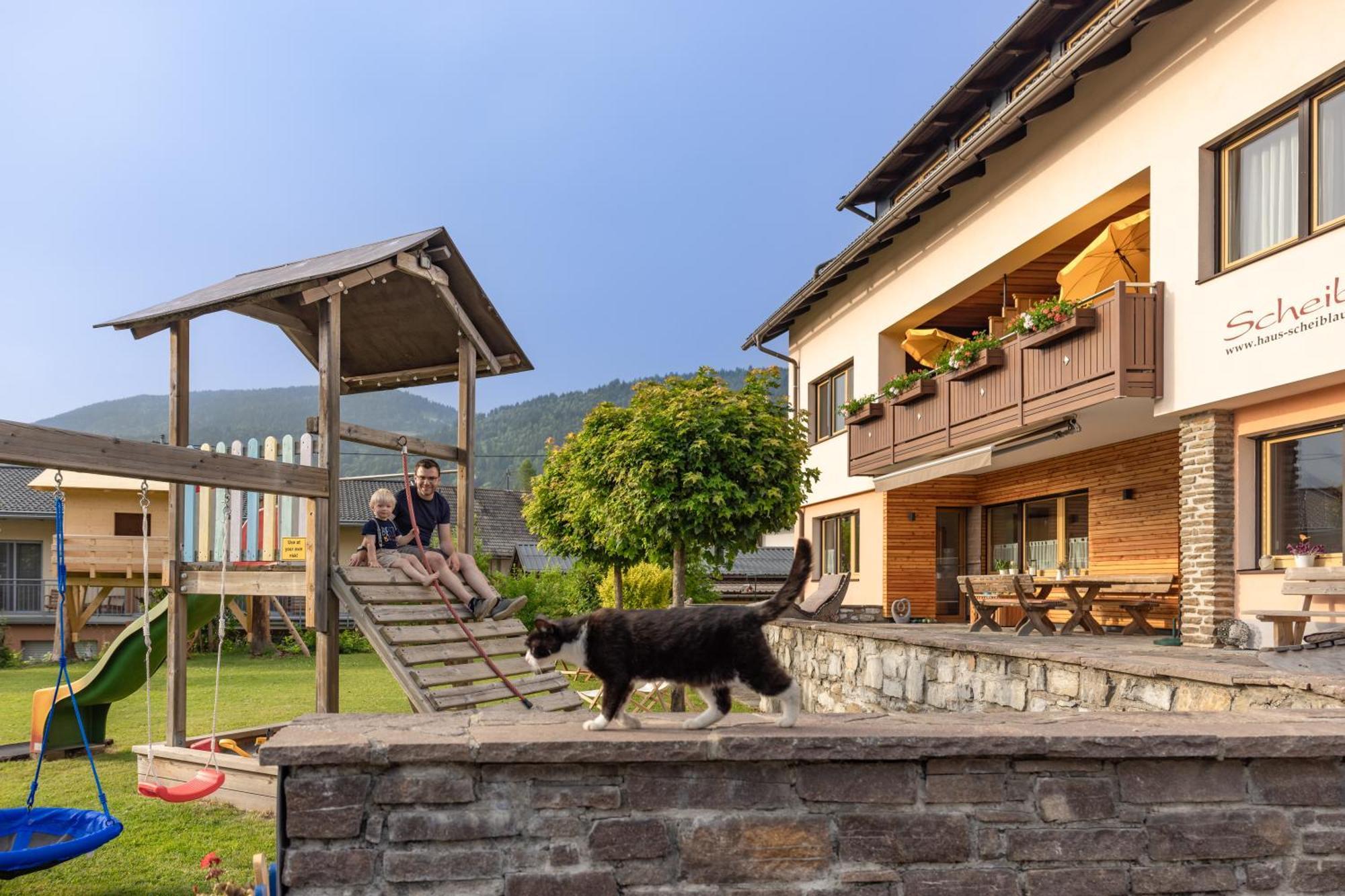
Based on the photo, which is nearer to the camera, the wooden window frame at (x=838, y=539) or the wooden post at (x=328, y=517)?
the wooden post at (x=328, y=517)

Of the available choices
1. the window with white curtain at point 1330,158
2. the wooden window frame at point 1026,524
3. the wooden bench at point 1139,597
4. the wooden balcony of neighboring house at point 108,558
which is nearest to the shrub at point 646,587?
the wooden window frame at point 1026,524

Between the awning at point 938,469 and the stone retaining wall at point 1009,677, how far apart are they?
2.42 metres

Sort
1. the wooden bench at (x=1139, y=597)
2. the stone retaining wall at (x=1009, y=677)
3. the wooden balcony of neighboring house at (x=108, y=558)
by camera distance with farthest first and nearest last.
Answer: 1. the wooden balcony of neighboring house at (x=108, y=558)
2. the wooden bench at (x=1139, y=597)
3. the stone retaining wall at (x=1009, y=677)

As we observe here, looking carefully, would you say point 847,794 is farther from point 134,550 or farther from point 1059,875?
point 134,550

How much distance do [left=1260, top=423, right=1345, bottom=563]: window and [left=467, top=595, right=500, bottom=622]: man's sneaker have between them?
7802 millimetres

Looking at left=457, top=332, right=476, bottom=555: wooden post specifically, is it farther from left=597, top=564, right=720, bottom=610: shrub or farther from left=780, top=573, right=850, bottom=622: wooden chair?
left=597, top=564, right=720, bottom=610: shrub

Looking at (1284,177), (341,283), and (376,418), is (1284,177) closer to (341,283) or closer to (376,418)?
(341,283)

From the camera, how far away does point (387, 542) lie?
356 inches

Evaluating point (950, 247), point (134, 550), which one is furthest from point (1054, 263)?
point (134, 550)

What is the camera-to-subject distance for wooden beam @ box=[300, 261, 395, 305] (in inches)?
332

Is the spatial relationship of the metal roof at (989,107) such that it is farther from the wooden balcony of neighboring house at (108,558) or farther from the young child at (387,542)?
the wooden balcony of neighboring house at (108,558)

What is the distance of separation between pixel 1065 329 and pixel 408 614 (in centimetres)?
839

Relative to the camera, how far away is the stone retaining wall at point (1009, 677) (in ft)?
20.1

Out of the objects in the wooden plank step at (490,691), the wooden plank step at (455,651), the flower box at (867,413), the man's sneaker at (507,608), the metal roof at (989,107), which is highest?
the metal roof at (989,107)
